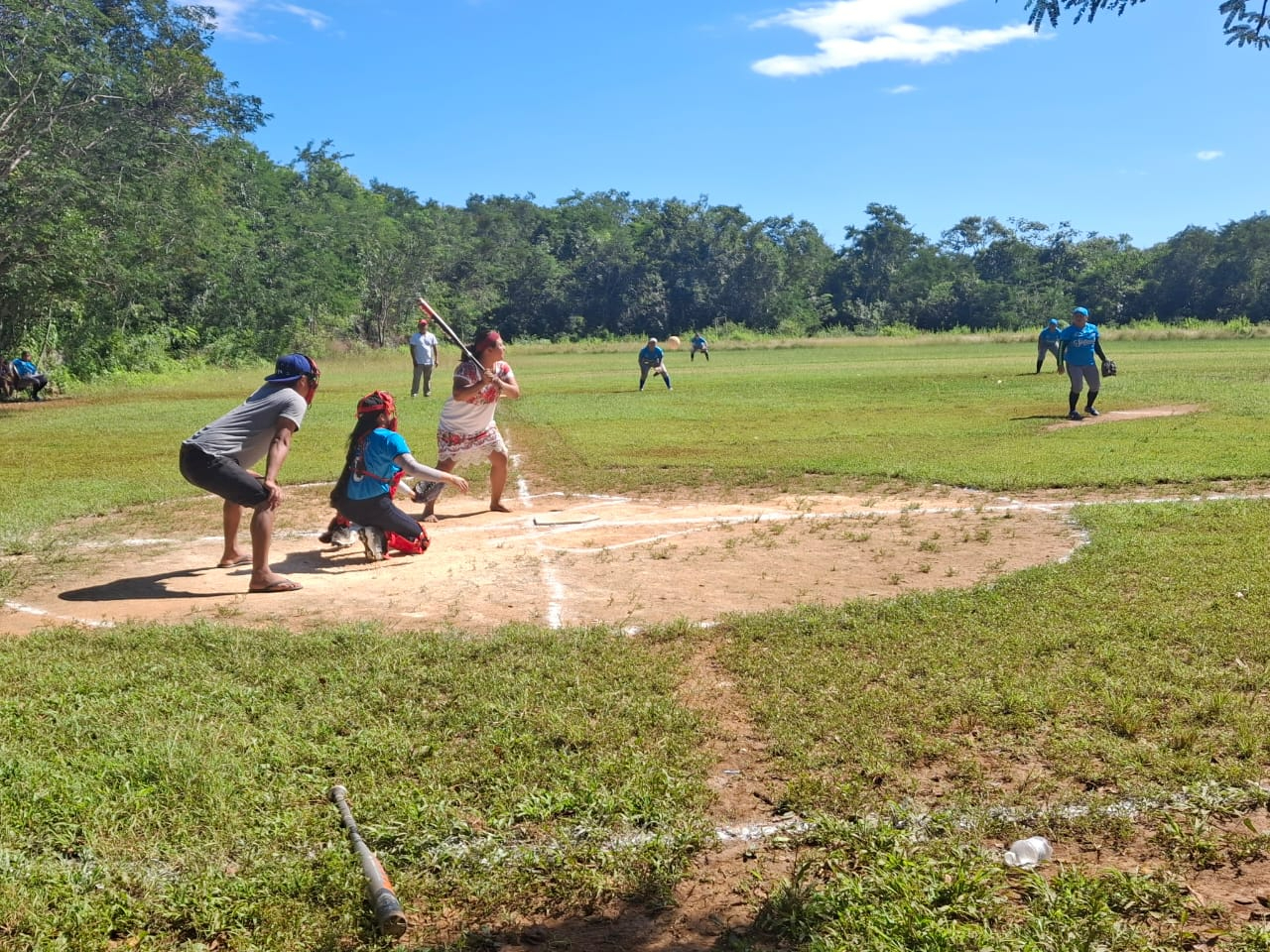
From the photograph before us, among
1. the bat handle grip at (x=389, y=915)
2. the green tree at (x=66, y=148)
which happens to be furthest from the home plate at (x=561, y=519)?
the green tree at (x=66, y=148)

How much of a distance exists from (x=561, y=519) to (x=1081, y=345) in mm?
12036

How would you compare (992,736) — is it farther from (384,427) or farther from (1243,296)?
(1243,296)

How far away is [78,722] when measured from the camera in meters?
5.05

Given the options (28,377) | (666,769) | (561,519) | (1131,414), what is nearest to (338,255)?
(28,377)

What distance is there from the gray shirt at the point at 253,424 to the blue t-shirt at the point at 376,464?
0.71 meters

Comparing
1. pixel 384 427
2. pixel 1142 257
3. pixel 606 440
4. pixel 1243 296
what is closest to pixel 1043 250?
pixel 1142 257

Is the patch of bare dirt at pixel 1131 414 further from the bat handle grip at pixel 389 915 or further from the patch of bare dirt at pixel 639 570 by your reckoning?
the bat handle grip at pixel 389 915

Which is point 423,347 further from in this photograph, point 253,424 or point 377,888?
point 377,888

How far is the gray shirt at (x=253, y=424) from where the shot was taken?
800cm

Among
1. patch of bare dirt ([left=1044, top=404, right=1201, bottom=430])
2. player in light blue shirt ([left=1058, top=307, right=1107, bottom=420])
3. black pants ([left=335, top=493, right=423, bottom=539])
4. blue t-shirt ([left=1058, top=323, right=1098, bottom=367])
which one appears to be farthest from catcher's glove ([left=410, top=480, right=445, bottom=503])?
blue t-shirt ([left=1058, top=323, right=1098, bottom=367])

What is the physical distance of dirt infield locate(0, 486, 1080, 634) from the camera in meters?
7.34

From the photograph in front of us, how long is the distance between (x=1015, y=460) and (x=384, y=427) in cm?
855

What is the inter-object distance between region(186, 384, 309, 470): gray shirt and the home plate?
9.26 ft

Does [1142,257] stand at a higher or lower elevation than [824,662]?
higher
